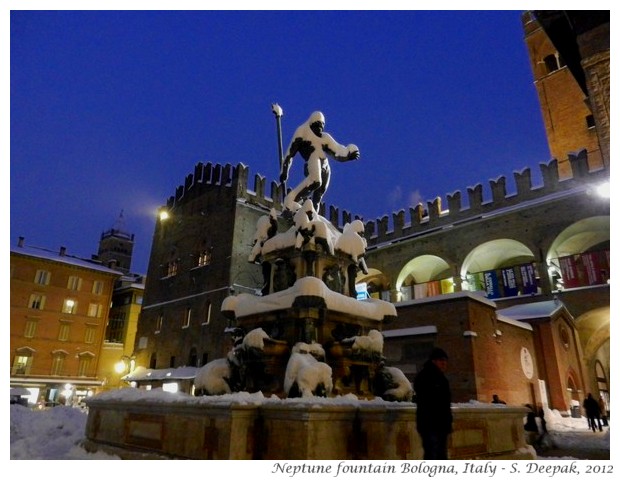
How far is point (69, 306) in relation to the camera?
107 ft

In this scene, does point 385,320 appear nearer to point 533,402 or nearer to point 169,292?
point 533,402

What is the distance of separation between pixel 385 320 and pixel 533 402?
11.1 meters

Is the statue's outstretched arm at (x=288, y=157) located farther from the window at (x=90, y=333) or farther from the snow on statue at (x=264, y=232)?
the window at (x=90, y=333)

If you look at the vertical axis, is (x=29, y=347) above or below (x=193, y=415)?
above

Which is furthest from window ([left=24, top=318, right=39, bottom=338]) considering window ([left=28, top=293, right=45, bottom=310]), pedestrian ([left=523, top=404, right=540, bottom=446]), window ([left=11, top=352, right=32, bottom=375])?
pedestrian ([left=523, top=404, right=540, bottom=446])

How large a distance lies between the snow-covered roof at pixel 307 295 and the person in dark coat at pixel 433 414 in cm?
232

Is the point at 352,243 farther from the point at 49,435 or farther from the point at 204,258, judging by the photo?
the point at 204,258

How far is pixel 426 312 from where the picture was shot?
44.5 feet

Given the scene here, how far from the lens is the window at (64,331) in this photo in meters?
31.7

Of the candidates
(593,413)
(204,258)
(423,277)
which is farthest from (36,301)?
(593,413)

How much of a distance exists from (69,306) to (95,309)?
79.6 inches

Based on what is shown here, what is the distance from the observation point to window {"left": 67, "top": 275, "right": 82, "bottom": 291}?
3306cm

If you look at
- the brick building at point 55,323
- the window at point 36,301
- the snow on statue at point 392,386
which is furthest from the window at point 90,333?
the snow on statue at point 392,386
